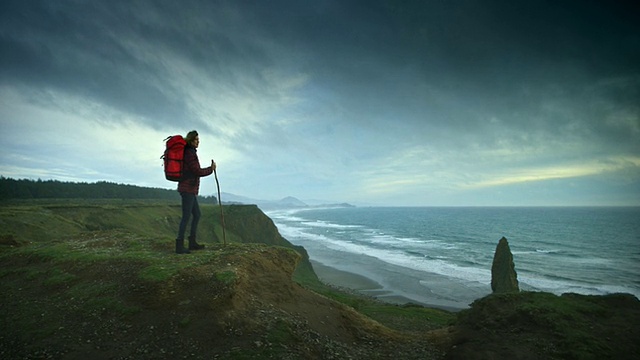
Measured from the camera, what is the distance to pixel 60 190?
9944 cm

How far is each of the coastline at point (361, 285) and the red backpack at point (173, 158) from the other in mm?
34747

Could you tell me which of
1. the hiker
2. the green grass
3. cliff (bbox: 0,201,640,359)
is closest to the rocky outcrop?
the green grass

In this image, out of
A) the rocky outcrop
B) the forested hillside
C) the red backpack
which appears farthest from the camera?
the forested hillside

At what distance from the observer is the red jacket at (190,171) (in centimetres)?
1098

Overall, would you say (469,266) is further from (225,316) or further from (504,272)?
(225,316)

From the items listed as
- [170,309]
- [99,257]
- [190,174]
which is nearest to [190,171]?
[190,174]

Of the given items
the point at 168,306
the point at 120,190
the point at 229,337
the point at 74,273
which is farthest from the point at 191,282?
the point at 120,190

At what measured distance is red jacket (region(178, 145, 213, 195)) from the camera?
11.0 metres

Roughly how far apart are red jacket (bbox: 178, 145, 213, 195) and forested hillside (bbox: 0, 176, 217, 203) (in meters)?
102

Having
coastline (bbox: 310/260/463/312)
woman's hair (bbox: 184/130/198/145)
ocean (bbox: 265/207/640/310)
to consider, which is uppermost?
woman's hair (bbox: 184/130/198/145)

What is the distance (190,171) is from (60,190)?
400ft

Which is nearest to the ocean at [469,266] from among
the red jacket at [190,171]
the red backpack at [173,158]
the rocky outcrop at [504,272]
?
the rocky outcrop at [504,272]

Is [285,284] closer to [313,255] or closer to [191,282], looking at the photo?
[191,282]

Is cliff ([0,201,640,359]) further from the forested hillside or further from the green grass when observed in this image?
the forested hillside
